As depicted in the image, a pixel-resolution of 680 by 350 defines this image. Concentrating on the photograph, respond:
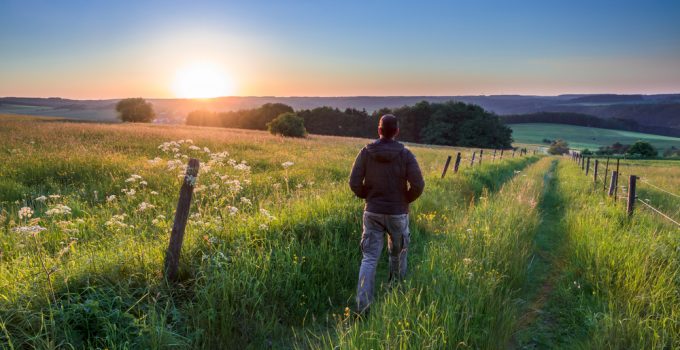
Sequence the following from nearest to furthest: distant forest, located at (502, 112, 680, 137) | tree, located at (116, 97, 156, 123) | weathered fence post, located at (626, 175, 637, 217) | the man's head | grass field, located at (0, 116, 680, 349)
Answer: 1. grass field, located at (0, 116, 680, 349)
2. the man's head
3. weathered fence post, located at (626, 175, 637, 217)
4. tree, located at (116, 97, 156, 123)
5. distant forest, located at (502, 112, 680, 137)

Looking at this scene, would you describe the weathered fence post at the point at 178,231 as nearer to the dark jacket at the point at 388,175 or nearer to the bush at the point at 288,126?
the dark jacket at the point at 388,175

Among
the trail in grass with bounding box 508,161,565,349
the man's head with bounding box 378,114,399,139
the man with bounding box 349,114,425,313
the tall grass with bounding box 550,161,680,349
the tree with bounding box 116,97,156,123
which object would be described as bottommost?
the trail in grass with bounding box 508,161,565,349

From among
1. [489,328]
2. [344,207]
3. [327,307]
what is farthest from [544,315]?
[344,207]

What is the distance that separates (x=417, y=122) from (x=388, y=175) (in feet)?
272

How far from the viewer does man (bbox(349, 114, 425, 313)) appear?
4508 mm

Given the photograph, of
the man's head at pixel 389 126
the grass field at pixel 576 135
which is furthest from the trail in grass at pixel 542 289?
the grass field at pixel 576 135

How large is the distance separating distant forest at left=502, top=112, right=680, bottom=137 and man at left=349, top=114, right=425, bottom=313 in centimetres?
16013

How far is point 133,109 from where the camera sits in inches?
3014

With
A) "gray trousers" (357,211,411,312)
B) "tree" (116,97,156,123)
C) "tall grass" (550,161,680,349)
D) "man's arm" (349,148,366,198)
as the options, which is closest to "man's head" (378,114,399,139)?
"man's arm" (349,148,366,198)

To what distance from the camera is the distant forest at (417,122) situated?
76375 mm

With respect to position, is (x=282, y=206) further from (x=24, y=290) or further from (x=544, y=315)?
(x=544, y=315)

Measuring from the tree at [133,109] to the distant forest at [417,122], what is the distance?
16.3 m

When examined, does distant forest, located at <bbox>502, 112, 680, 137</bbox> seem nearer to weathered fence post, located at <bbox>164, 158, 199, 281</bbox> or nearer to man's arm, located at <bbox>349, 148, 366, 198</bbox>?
man's arm, located at <bbox>349, 148, 366, 198</bbox>

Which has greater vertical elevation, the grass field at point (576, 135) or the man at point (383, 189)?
the man at point (383, 189)
